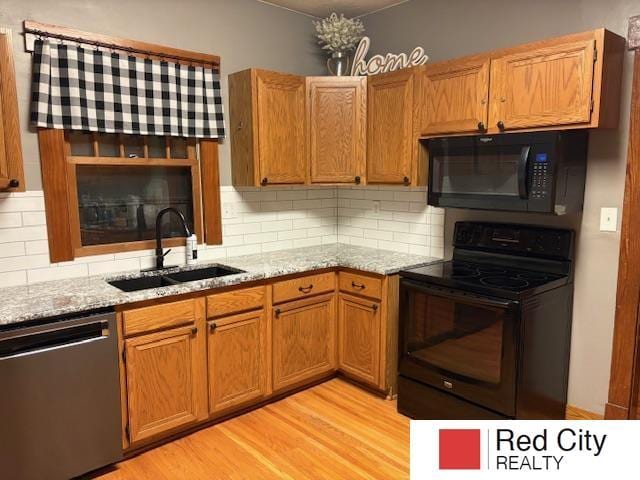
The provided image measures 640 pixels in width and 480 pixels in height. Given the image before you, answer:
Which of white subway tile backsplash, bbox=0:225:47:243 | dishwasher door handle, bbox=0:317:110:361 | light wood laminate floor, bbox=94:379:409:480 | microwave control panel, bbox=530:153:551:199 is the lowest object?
light wood laminate floor, bbox=94:379:409:480

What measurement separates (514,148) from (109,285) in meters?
2.20

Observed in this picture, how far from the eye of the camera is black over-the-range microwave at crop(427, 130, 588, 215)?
2.34 meters

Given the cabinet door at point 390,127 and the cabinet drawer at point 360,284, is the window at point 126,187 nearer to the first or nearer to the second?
the cabinet drawer at point 360,284

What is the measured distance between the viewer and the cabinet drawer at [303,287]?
2869 mm

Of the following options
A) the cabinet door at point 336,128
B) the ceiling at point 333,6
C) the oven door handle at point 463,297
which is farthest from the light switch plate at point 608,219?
the ceiling at point 333,6

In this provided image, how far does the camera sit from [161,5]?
9.27 feet

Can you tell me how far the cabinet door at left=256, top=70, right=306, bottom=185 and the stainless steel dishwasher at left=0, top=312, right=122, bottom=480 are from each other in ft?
4.67

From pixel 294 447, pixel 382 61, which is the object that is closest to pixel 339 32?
pixel 382 61

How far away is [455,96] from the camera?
107 inches

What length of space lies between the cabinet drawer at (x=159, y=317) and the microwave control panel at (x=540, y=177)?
1.82m

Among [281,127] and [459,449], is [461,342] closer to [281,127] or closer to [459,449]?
[459,449]

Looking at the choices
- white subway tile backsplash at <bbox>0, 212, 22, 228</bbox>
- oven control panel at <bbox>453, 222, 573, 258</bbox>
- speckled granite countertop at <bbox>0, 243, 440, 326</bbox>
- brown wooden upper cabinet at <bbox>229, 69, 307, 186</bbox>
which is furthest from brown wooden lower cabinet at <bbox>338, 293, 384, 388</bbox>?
white subway tile backsplash at <bbox>0, 212, 22, 228</bbox>

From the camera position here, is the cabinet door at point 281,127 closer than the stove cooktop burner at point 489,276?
No

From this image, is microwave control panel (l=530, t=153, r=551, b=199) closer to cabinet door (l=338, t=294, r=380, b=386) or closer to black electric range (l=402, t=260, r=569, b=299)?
black electric range (l=402, t=260, r=569, b=299)
